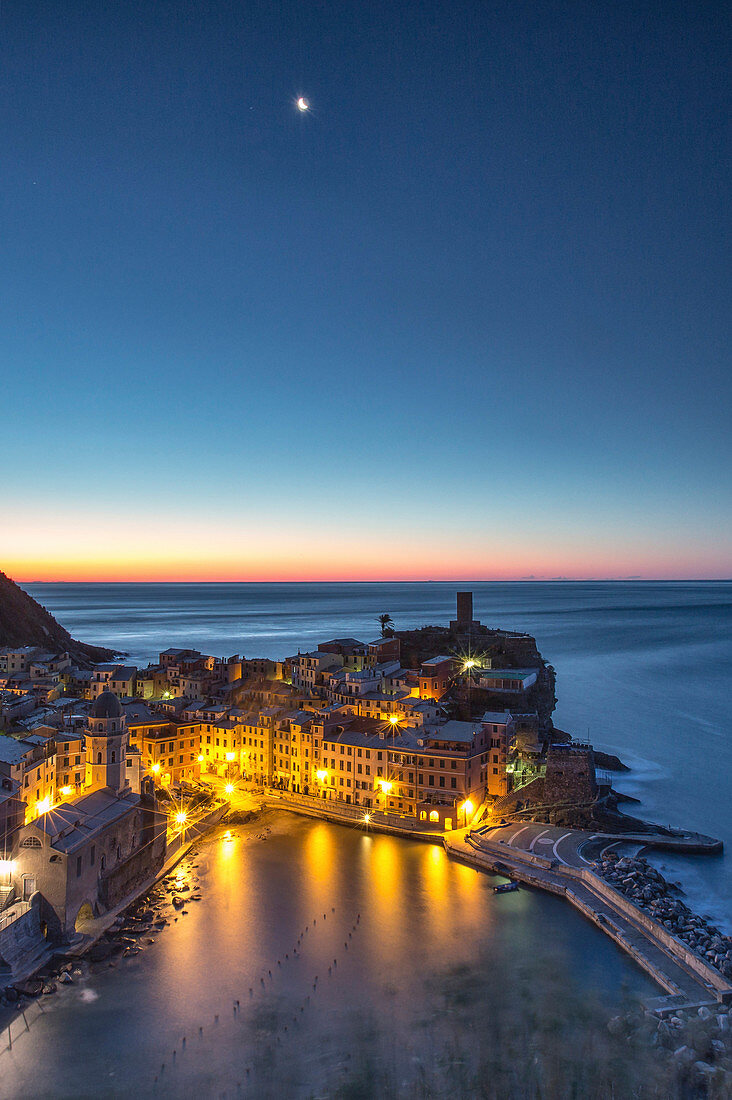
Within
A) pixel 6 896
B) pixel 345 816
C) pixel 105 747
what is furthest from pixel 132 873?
pixel 345 816

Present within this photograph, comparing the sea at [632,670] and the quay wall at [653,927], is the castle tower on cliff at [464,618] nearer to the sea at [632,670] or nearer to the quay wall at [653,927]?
the sea at [632,670]

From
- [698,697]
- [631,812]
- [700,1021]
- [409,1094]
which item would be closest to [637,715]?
[698,697]

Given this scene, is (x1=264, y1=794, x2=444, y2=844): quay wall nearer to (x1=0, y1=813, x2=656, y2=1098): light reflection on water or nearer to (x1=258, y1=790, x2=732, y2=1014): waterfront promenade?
(x1=258, y1=790, x2=732, y2=1014): waterfront promenade

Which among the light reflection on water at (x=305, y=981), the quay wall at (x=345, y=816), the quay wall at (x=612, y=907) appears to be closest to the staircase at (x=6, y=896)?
the light reflection on water at (x=305, y=981)

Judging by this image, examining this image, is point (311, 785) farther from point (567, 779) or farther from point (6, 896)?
point (6, 896)

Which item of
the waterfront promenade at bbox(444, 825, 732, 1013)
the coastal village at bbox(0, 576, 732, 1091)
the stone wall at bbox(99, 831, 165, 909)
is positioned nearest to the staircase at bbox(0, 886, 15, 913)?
the coastal village at bbox(0, 576, 732, 1091)

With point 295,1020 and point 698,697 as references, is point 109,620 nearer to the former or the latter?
point 698,697
